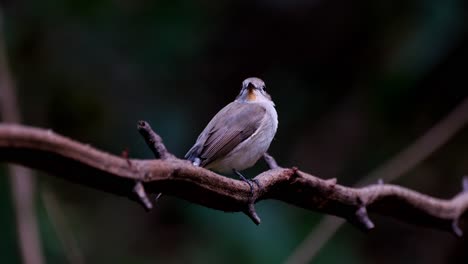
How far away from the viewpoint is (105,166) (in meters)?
2.26

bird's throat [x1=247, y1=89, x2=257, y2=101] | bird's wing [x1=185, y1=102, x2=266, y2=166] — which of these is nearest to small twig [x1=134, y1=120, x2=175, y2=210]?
bird's wing [x1=185, y1=102, x2=266, y2=166]

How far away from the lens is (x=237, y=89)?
27.9 feet

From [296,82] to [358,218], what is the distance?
4774mm

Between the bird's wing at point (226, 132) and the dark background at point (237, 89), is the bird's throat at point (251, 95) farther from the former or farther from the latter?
the dark background at point (237, 89)

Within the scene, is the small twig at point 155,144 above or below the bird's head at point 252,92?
below

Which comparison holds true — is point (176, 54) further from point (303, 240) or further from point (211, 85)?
point (303, 240)

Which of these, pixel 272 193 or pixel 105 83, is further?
pixel 105 83

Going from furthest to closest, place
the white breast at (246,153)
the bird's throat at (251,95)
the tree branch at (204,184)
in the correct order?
the bird's throat at (251,95) → the white breast at (246,153) → the tree branch at (204,184)

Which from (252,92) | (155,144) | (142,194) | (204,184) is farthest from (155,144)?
(252,92)

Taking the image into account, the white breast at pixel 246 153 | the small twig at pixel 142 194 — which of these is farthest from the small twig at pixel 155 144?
the white breast at pixel 246 153

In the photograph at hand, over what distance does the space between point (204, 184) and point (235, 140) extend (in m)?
1.80

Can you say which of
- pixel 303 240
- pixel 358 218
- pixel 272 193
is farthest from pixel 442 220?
pixel 303 240

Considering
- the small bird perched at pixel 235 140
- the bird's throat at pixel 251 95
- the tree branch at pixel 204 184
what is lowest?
the tree branch at pixel 204 184

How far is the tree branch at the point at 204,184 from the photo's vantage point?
2086 millimetres
